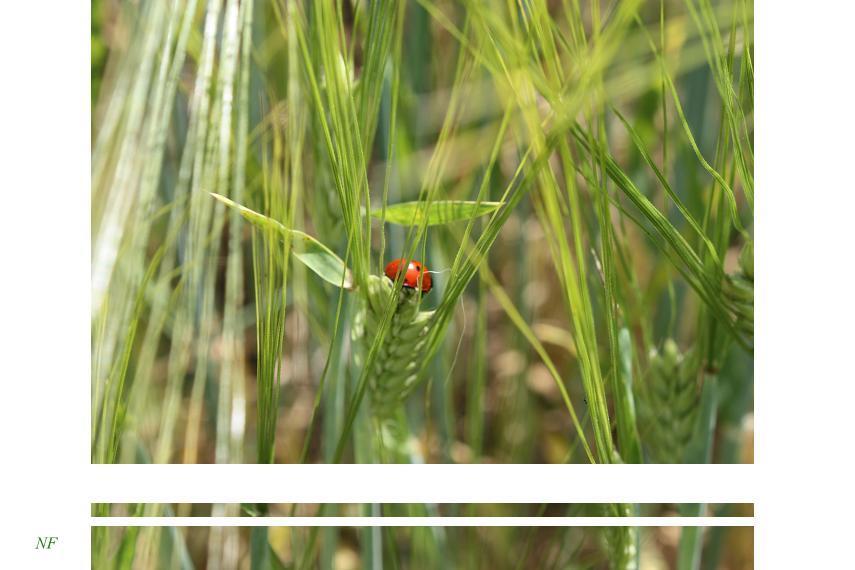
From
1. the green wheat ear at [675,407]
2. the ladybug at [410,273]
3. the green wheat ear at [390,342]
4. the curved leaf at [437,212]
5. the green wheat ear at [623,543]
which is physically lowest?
the green wheat ear at [623,543]

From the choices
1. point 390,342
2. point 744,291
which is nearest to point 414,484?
point 390,342

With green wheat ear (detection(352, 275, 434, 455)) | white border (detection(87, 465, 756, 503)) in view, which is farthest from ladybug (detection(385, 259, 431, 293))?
white border (detection(87, 465, 756, 503))

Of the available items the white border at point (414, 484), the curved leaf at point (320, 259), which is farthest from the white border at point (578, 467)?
the curved leaf at point (320, 259)

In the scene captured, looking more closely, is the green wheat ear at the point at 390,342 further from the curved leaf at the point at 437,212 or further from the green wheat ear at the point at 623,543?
the green wheat ear at the point at 623,543

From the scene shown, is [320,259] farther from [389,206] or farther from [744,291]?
[744,291]

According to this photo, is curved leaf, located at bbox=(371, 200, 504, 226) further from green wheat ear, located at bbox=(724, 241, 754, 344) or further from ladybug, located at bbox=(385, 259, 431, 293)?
green wheat ear, located at bbox=(724, 241, 754, 344)

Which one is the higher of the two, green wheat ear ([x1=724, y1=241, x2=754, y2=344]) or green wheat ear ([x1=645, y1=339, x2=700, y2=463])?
green wheat ear ([x1=724, y1=241, x2=754, y2=344])
